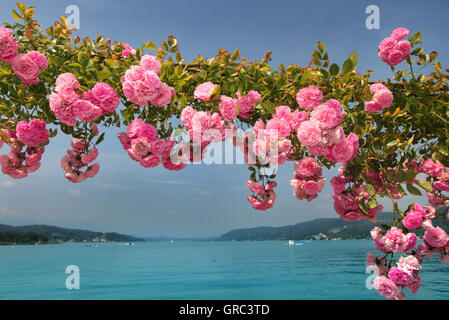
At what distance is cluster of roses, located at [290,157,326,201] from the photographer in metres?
2.81

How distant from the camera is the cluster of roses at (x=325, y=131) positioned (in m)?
2.30

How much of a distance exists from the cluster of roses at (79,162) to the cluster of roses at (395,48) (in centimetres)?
276

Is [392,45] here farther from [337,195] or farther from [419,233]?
[419,233]

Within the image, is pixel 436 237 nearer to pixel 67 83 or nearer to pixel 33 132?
pixel 67 83

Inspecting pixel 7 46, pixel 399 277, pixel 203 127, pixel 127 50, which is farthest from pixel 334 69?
pixel 7 46

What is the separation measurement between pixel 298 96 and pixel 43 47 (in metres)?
2.11

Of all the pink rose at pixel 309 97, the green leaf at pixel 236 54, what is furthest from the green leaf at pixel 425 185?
the green leaf at pixel 236 54

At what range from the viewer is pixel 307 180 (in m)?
2.90

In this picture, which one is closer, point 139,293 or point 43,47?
point 43,47

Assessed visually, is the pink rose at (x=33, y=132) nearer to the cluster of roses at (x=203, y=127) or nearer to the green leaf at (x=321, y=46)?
the cluster of roses at (x=203, y=127)

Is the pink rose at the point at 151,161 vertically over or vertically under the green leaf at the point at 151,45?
under

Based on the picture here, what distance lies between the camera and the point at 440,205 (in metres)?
3.45

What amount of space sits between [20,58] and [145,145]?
1.14 metres
